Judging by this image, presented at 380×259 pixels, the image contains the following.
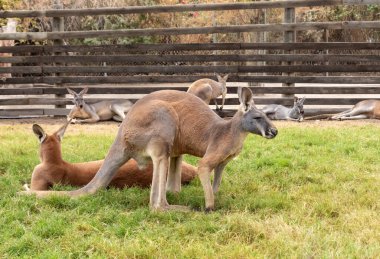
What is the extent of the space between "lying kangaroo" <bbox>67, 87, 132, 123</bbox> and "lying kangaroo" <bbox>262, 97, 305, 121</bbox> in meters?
3.01

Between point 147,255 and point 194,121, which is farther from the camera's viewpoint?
point 194,121

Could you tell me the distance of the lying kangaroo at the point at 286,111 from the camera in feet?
35.5

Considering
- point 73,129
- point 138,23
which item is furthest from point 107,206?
point 138,23

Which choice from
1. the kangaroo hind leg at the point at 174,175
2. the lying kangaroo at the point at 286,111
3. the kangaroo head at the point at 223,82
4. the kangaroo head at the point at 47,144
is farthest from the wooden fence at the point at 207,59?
the kangaroo hind leg at the point at 174,175

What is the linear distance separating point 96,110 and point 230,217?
7.54 m

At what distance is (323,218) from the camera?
448 centimetres

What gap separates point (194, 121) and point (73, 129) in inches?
211

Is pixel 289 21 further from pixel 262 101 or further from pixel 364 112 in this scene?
pixel 364 112

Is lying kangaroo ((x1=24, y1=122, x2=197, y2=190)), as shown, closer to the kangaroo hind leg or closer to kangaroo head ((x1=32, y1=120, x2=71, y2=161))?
kangaroo head ((x1=32, y1=120, x2=71, y2=161))

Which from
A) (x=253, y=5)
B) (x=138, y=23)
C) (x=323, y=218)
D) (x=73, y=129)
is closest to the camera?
(x=323, y=218)

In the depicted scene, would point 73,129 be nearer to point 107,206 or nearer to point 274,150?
point 274,150

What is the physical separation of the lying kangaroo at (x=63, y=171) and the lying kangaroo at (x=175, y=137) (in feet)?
1.09

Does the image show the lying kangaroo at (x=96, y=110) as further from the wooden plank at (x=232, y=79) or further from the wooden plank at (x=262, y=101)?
the wooden plank at (x=232, y=79)

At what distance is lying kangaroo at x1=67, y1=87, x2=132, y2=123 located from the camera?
1105 centimetres
